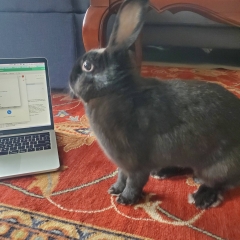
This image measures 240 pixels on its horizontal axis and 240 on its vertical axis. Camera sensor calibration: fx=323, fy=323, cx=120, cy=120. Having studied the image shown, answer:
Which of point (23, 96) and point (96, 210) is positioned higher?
point (23, 96)

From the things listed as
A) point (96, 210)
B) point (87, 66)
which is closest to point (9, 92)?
point (87, 66)

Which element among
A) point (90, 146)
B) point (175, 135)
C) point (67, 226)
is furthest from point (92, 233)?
point (90, 146)

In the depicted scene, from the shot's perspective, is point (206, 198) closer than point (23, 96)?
Yes

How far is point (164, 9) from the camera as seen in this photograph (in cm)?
120

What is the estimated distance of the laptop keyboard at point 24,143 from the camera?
3.46ft

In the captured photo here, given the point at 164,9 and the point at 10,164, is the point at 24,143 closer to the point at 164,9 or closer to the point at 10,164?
the point at 10,164

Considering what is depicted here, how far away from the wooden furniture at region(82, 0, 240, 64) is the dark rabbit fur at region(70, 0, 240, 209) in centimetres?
43

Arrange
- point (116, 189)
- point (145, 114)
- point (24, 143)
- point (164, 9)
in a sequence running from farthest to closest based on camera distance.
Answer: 1. point (164, 9)
2. point (24, 143)
3. point (116, 189)
4. point (145, 114)

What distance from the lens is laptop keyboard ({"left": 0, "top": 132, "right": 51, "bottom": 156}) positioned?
3.46ft

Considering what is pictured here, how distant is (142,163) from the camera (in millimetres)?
822

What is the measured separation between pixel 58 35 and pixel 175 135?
92 centimetres

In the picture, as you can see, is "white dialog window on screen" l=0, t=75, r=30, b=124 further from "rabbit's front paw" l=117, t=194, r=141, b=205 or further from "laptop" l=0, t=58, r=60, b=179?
"rabbit's front paw" l=117, t=194, r=141, b=205

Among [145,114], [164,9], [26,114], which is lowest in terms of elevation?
[26,114]

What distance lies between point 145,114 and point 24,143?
1.60 ft
